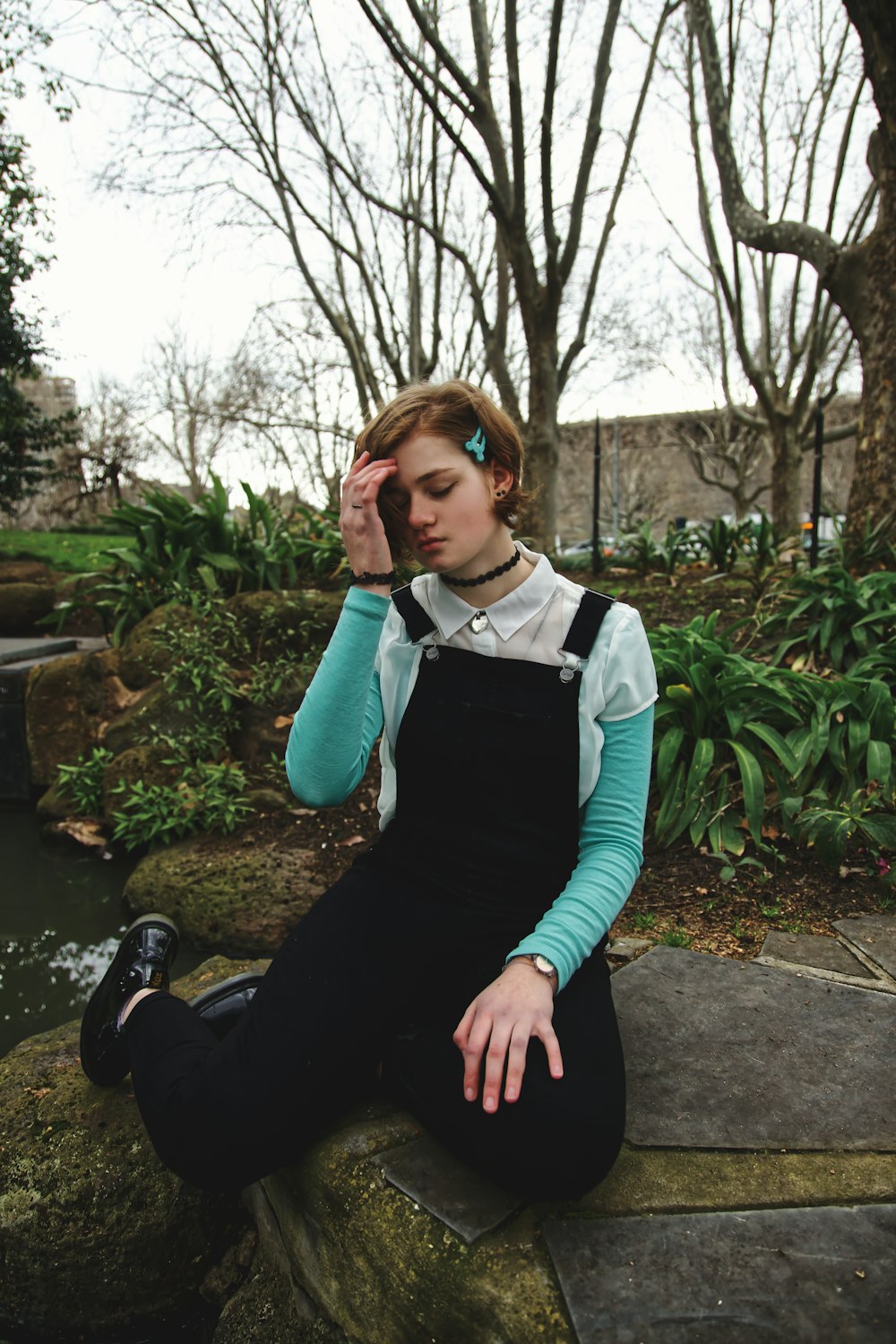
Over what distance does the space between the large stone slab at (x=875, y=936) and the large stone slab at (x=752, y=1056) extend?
0.85 feet

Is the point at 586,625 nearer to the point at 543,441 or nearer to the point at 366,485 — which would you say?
the point at 366,485

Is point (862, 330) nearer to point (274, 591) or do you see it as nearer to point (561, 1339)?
point (274, 591)

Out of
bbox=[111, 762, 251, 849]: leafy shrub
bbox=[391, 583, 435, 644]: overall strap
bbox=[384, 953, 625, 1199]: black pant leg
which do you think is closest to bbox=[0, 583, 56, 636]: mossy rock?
bbox=[111, 762, 251, 849]: leafy shrub

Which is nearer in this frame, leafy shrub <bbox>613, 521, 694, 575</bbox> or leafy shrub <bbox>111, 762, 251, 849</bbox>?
leafy shrub <bbox>111, 762, 251, 849</bbox>

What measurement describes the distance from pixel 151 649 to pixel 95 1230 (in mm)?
3556

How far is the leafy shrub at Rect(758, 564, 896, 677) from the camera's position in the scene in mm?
3664

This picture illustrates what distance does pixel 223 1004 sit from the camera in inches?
66.3

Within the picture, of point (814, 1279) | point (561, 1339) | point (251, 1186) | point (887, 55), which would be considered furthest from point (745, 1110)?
point (887, 55)

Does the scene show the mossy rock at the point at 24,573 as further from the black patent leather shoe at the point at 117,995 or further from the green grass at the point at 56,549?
the black patent leather shoe at the point at 117,995

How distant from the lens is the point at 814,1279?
3.52 feet

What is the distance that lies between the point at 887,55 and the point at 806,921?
4.51 metres

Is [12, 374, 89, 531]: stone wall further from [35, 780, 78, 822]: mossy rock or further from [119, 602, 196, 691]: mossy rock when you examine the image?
[35, 780, 78, 822]: mossy rock

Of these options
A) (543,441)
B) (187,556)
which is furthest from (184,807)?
(543,441)

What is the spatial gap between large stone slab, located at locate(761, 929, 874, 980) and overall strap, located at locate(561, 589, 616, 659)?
1.09 metres
